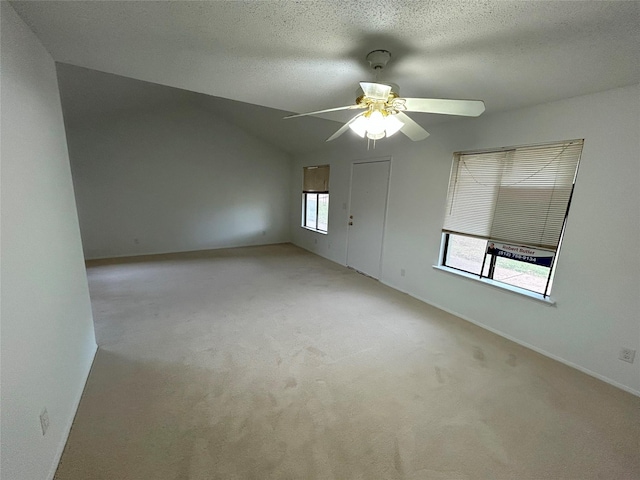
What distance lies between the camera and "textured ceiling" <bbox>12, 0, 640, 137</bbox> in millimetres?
1243

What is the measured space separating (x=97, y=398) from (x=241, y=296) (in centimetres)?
181

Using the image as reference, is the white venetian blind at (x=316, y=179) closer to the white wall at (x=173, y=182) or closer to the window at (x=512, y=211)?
the white wall at (x=173, y=182)

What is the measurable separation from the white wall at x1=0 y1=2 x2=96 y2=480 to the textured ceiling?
32 centimetres

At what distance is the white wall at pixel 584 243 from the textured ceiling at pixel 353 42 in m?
0.24

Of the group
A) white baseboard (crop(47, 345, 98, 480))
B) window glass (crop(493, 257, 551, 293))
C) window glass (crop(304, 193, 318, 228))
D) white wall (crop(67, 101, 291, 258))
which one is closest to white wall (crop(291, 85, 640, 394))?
window glass (crop(493, 257, 551, 293))

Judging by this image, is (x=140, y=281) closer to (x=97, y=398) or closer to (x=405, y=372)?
(x=97, y=398)

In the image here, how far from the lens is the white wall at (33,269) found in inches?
43.7

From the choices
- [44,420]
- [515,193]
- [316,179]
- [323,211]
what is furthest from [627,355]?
[316,179]

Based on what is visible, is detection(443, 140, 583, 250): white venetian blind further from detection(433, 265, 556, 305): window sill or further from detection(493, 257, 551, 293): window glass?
detection(433, 265, 556, 305): window sill

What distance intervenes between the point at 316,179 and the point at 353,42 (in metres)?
4.17

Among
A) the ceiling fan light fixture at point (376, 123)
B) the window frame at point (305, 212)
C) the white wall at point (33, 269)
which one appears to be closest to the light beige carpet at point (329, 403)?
the white wall at point (33, 269)

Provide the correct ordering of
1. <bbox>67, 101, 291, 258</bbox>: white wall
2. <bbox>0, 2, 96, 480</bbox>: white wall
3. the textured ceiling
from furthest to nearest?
<bbox>67, 101, 291, 258</bbox>: white wall → the textured ceiling → <bbox>0, 2, 96, 480</bbox>: white wall

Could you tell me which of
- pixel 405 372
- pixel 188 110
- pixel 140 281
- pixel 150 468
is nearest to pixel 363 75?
pixel 405 372

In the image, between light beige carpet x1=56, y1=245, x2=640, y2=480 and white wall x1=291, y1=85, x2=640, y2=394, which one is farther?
white wall x1=291, y1=85, x2=640, y2=394
